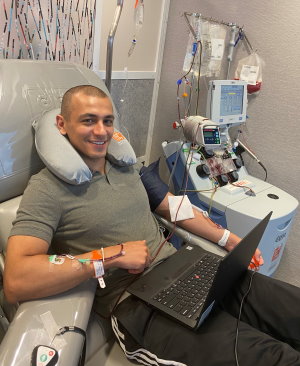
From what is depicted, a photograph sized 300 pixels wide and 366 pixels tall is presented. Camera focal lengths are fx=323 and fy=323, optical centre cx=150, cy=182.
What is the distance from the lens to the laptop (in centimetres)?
94

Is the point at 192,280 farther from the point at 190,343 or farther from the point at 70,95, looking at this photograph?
the point at 70,95

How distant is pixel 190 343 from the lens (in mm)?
938

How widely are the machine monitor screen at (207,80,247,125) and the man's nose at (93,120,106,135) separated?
944mm

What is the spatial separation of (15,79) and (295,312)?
1302mm

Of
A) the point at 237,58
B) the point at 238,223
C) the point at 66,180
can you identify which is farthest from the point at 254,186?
the point at 66,180

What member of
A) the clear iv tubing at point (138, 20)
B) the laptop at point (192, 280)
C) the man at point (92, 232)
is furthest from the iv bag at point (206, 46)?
the laptop at point (192, 280)

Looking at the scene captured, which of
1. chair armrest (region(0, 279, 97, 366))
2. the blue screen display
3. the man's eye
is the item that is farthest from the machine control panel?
chair armrest (region(0, 279, 97, 366))

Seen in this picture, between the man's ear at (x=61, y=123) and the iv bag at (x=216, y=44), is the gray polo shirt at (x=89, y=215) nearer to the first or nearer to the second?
the man's ear at (x=61, y=123)

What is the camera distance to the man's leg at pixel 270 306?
111 centimetres

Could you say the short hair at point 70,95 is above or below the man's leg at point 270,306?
above

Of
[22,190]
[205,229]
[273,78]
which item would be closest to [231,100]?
[273,78]

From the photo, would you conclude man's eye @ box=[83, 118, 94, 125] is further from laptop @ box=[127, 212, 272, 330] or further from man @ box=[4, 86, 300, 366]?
laptop @ box=[127, 212, 272, 330]

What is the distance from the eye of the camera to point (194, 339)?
948mm

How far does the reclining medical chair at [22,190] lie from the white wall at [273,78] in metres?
1.24
